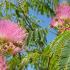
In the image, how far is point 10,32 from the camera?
1.65m

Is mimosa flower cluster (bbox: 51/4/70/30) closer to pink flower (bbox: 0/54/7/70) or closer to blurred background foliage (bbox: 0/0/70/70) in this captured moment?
blurred background foliage (bbox: 0/0/70/70)

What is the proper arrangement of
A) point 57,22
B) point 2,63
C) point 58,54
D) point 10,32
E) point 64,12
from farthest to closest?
point 57,22, point 64,12, point 58,54, point 10,32, point 2,63

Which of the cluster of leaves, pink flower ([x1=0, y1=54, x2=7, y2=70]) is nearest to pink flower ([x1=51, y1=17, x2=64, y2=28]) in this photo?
the cluster of leaves

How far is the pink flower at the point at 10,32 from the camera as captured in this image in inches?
64.0

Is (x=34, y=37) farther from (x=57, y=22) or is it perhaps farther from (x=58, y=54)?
(x=58, y=54)

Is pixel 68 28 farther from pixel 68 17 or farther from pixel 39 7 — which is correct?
pixel 39 7

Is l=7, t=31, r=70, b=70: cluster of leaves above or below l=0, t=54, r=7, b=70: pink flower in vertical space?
below

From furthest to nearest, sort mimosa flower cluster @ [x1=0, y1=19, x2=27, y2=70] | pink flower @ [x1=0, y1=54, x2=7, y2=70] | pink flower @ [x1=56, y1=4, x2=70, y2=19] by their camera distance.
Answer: pink flower @ [x1=56, y1=4, x2=70, y2=19] < mimosa flower cluster @ [x1=0, y1=19, x2=27, y2=70] < pink flower @ [x1=0, y1=54, x2=7, y2=70]

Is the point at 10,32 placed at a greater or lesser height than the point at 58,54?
greater

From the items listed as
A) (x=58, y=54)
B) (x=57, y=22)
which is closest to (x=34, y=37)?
(x=57, y=22)

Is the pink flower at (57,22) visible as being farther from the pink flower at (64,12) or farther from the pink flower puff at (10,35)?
the pink flower puff at (10,35)

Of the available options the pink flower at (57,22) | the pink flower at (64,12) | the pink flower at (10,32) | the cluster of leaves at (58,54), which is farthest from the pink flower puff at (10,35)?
the pink flower at (57,22)

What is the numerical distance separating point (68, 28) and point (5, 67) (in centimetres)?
92

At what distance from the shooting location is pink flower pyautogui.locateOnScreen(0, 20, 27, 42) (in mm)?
1626
